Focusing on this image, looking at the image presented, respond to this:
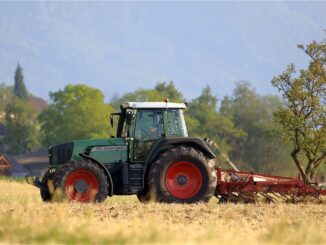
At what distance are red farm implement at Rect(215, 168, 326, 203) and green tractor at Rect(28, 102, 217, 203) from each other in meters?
1.08

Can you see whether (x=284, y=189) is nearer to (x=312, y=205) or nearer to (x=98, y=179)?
(x=312, y=205)

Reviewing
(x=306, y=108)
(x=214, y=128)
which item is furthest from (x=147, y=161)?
(x=214, y=128)

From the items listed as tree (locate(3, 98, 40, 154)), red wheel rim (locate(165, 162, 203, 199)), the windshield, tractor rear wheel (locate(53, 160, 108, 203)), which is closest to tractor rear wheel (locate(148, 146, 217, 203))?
red wheel rim (locate(165, 162, 203, 199))

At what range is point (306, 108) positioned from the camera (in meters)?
33.8

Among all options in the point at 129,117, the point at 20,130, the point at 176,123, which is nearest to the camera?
the point at 129,117

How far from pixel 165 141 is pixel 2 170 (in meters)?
77.6

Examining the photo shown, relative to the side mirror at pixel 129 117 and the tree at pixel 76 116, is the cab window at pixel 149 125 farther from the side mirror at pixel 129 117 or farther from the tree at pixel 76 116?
the tree at pixel 76 116

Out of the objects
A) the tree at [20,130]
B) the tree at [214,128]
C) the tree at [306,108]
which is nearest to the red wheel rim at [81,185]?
the tree at [306,108]

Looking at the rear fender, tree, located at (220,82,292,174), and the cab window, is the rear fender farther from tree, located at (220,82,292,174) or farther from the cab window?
tree, located at (220,82,292,174)

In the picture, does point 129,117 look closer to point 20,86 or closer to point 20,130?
point 20,130

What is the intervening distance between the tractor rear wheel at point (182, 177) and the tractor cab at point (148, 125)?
46 centimetres

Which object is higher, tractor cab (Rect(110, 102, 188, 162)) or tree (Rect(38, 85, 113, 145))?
tree (Rect(38, 85, 113, 145))

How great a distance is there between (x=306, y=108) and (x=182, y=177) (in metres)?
15.4

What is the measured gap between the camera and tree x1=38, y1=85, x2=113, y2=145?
87.1 meters
